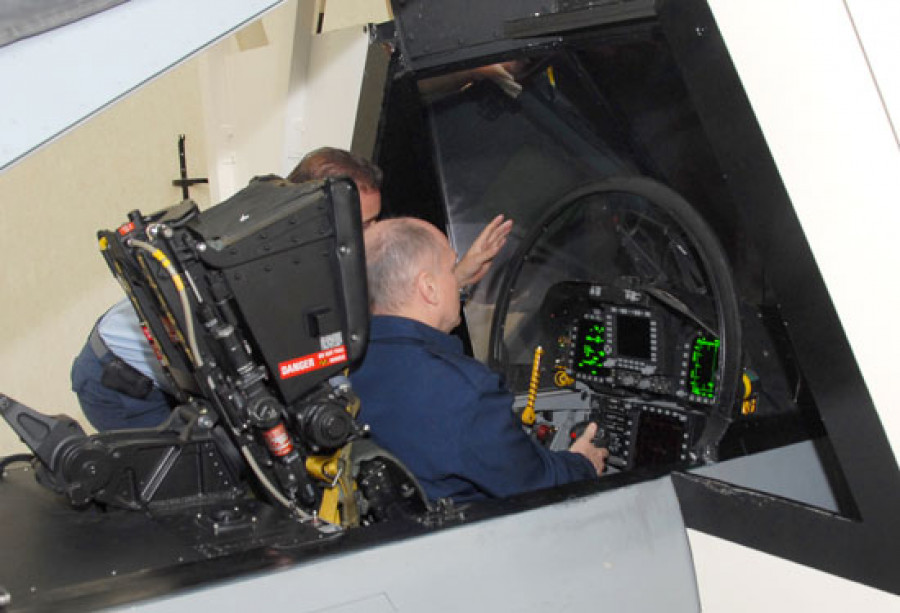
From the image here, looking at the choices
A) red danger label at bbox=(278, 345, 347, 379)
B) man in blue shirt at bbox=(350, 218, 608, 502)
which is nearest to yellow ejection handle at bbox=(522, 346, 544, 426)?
man in blue shirt at bbox=(350, 218, 608, 502)

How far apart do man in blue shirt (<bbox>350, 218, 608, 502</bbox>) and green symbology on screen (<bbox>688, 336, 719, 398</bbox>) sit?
33 centimetres

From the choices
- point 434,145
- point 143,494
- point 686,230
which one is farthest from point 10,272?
point 686,230

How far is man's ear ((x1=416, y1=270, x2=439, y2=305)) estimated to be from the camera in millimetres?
1956

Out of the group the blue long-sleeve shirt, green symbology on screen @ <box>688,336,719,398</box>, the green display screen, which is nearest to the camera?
the blue long-sleeve shirt

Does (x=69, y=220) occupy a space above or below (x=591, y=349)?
above

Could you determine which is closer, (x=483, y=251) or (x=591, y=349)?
(x=591, y=349)

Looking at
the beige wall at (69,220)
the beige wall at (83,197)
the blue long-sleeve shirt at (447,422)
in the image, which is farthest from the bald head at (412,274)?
the beige wall at (69,220)

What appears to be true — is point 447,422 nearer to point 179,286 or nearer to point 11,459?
point 179,286

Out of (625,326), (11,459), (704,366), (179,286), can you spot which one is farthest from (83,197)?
(704,366)

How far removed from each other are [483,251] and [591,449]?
27.5 inches

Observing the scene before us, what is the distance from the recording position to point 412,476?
164cm

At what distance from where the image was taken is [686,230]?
6.59ft

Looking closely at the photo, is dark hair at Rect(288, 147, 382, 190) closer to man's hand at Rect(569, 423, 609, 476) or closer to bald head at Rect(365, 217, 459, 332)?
bald head at Rect(365, 217, 459, 332)

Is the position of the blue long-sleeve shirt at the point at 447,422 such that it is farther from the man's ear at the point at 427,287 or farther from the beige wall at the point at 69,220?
the beige wall at the point at 69,220
